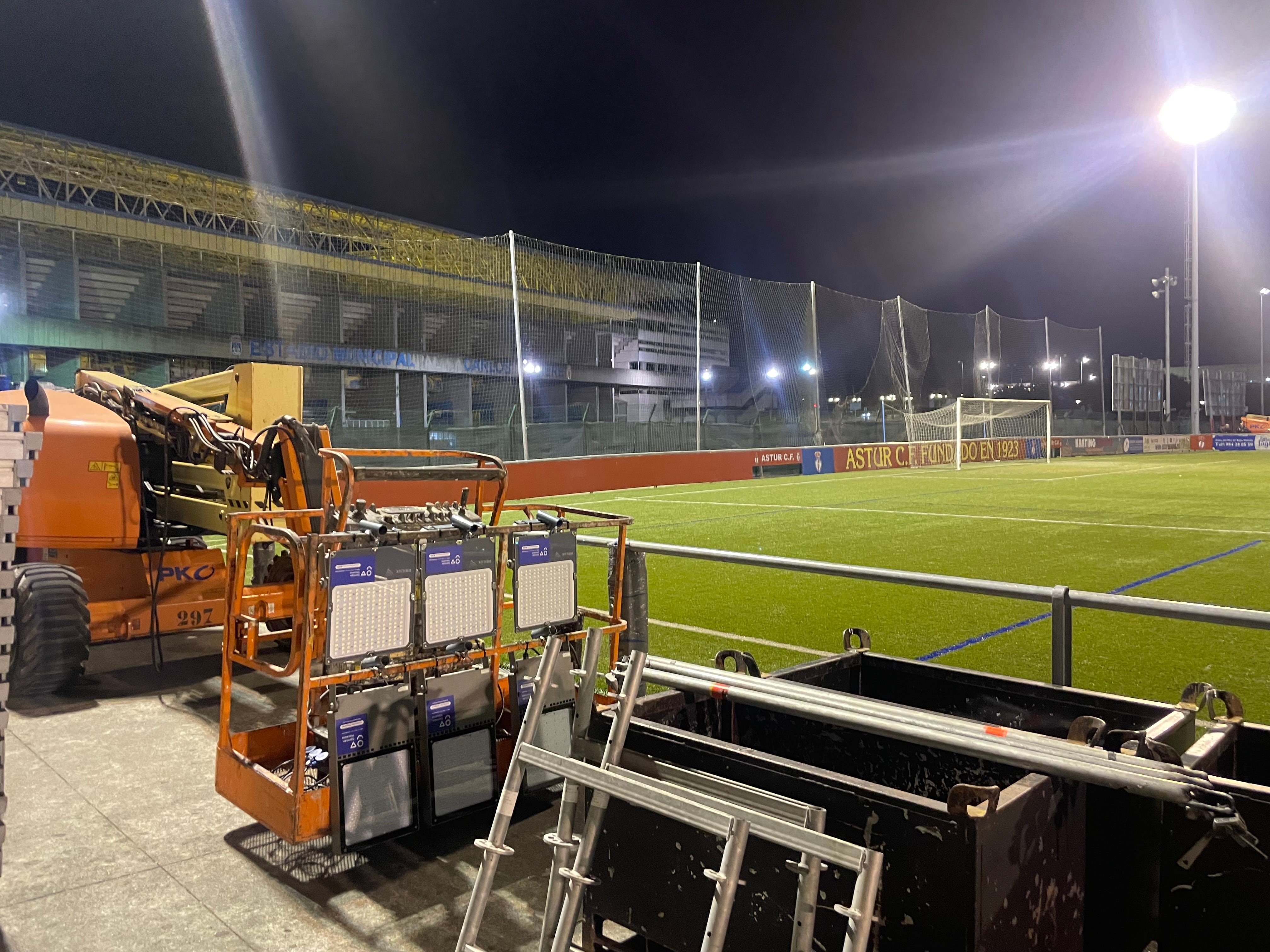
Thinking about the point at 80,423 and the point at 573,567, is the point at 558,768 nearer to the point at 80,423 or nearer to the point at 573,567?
the point at 573,567

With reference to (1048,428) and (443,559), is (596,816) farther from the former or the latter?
(1048,428)

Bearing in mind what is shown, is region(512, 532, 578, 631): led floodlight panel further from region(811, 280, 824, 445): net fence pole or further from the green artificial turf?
region(811, 280, 824, 445): net fence pole

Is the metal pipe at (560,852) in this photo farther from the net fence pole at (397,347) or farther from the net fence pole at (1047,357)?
the net fence pole at (1047,357)

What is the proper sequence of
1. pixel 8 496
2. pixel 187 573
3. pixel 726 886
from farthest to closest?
pixel 187 573, pixel 8 496, pixel 726 886

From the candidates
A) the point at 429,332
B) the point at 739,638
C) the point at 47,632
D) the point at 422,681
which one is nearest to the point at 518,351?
the point at 429,332

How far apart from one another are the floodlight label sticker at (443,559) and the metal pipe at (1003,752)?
1.40 metres

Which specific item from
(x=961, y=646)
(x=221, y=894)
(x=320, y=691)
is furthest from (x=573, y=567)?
(x=961, y=646)

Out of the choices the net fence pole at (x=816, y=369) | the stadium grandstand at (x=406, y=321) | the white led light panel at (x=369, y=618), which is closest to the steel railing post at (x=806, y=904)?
the white led light panel at (x=369, y=618)

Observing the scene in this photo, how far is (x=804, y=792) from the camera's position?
2.19 meters

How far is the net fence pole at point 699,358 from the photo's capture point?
26.8m

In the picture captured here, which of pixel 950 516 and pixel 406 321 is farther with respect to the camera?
pixel 406 321

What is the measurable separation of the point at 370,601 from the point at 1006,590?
8.95 feet

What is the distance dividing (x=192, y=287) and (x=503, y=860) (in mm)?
19590

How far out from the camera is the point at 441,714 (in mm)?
3848
